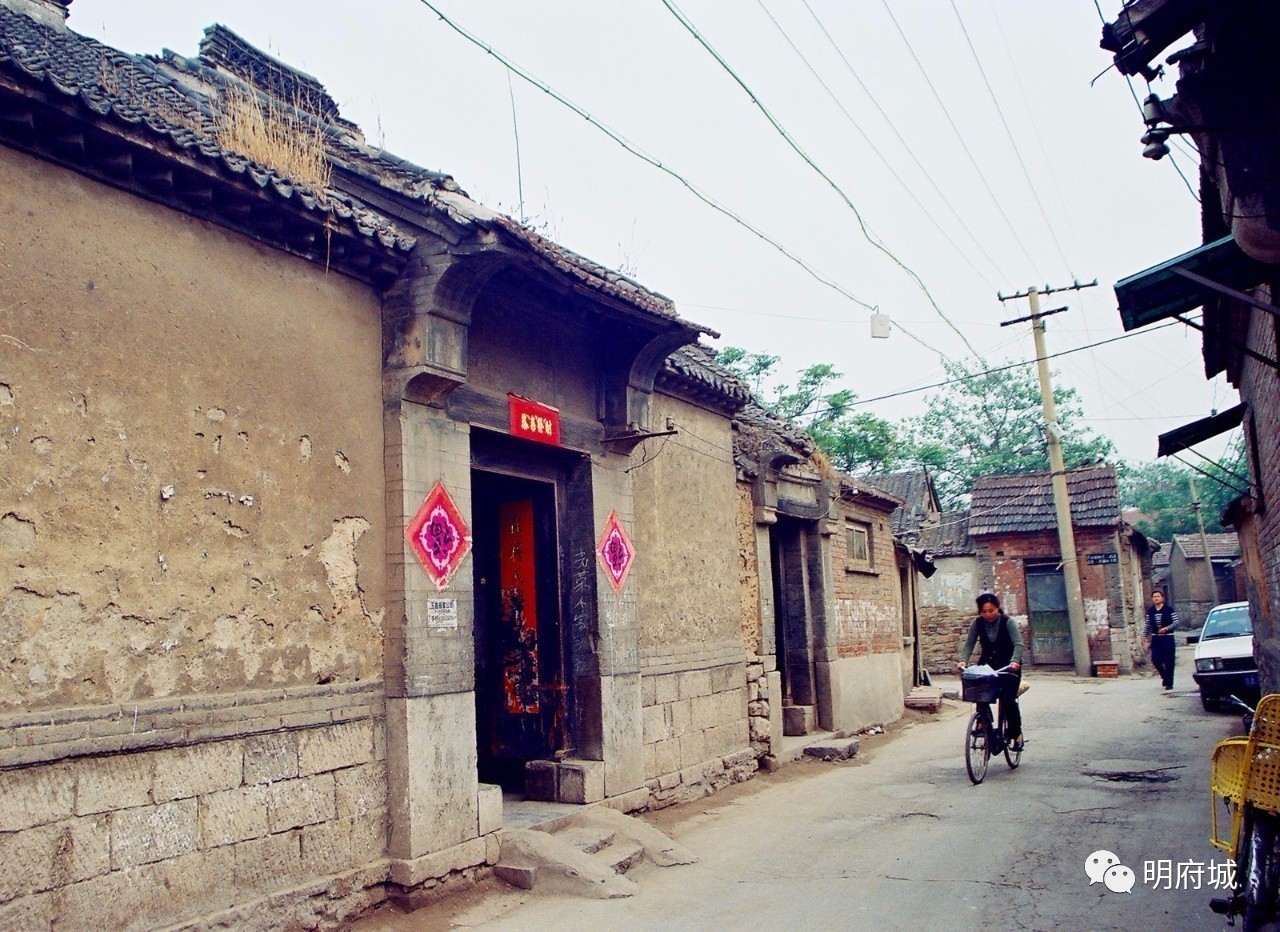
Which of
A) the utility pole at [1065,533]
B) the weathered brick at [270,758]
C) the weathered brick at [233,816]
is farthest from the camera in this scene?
the utility pole at [1065,533]

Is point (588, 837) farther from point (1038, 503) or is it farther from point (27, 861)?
point (1038, 503)

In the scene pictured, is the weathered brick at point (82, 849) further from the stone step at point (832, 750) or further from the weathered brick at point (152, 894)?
the stone step at point (832, 750)

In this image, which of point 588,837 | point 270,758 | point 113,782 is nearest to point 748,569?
point 588,837

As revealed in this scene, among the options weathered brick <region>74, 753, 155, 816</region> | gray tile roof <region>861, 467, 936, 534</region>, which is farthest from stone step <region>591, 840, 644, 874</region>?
gray tile roof <region>861, 467, 936, 534</region>

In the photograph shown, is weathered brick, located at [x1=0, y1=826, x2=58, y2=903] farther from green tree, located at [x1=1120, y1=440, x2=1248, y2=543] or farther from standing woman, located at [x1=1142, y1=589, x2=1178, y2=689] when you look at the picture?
green tree, located at [x1=1120, y1=440, x2=1248, y2=543]

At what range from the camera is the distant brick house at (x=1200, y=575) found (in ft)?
152

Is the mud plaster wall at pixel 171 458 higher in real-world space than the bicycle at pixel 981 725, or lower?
higher

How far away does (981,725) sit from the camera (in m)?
9.50

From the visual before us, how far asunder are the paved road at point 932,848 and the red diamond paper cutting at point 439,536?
2.14m

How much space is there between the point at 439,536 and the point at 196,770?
84.4 inches

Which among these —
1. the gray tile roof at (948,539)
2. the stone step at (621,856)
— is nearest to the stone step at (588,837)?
the stone step at (621,856)

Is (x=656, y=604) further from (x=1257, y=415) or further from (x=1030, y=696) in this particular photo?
(x=1030, y=696)

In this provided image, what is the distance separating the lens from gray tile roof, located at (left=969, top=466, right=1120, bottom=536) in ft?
80.3

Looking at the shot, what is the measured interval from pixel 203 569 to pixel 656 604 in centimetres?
492
